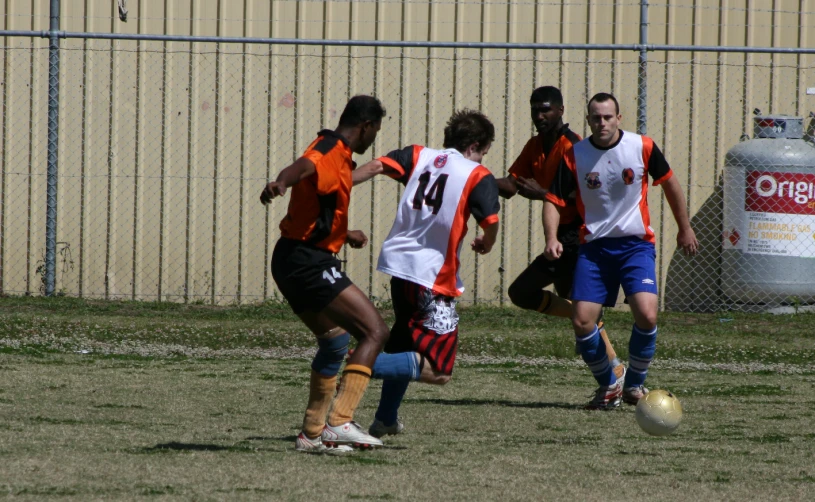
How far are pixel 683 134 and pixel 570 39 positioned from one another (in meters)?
1.55

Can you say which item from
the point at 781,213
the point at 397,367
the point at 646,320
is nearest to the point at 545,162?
the point at 646,320

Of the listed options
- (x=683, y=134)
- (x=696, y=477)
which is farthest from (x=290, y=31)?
(x=696, y=477)

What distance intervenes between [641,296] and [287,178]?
284cm

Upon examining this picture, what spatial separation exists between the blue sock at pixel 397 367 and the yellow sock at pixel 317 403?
0.76 ft

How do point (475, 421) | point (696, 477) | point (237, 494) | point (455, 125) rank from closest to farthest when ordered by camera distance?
point (237, 494)
point (696, 477)
point (455, 125)
point (475, 421)

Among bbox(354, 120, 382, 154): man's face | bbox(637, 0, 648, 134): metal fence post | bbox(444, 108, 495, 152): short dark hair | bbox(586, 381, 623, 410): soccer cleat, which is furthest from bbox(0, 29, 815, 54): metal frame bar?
bbox(354, 120, 382, 154): man's face

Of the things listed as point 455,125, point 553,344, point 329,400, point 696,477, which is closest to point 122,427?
point 329,400

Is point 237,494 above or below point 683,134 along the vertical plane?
below

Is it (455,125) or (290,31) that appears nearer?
(455,125)

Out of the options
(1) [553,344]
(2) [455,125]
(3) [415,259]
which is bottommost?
(1) [553,344]

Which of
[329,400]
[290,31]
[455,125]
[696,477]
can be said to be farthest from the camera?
[290,31]

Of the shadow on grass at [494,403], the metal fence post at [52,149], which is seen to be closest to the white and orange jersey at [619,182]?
the shadow on grass at [494,403]

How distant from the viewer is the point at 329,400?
5613 mm

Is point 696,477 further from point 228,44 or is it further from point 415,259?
point 228,44
